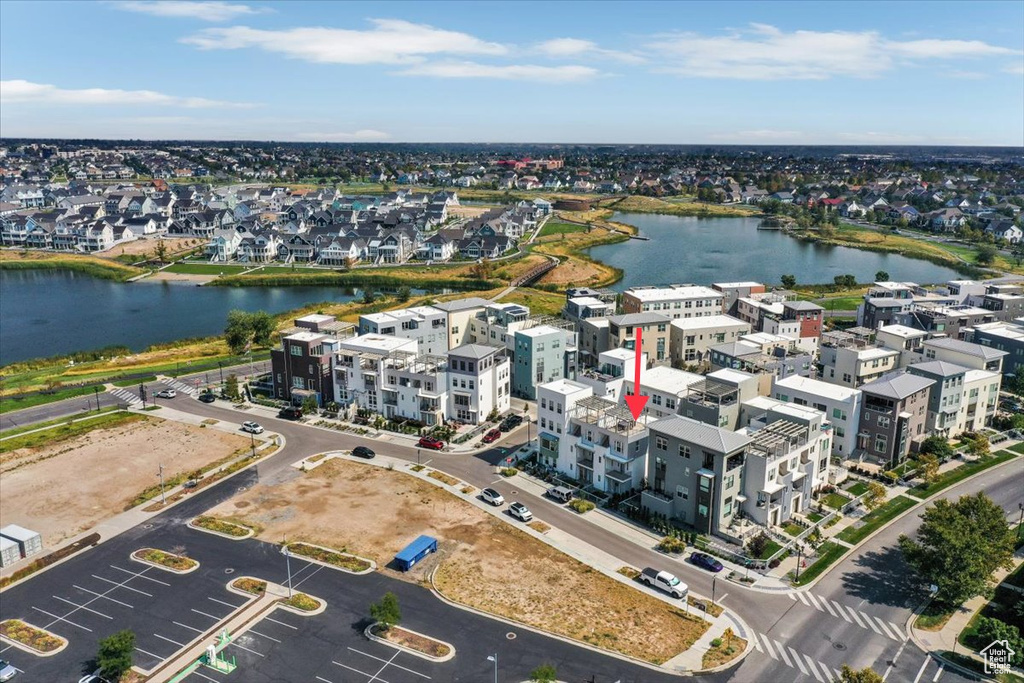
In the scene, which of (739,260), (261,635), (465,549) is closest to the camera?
(261,635)

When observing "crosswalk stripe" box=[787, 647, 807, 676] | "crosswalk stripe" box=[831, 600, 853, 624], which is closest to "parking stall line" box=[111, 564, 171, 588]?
"crosswalk stripe" box=[787, 647, 807, 676]

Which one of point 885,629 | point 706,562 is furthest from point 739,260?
point 885,629

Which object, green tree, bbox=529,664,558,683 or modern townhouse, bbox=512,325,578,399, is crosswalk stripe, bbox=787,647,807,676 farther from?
modern townhouse, bbox=512,325,578,399

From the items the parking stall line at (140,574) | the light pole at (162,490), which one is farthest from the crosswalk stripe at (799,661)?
the light pole at (162,490)

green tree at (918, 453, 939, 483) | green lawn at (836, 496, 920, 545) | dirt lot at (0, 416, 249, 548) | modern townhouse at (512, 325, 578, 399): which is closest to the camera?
green lawn at (836, 496, 920, 545)

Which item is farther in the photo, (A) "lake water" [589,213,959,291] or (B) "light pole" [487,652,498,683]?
(A) "lake water" [589,213,959,291]

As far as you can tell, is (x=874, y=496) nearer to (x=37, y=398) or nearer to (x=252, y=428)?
(x=252, y=428)
